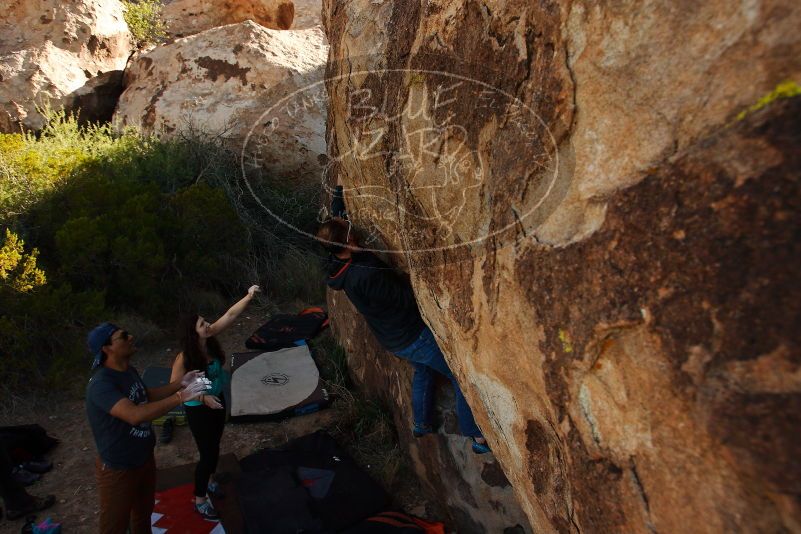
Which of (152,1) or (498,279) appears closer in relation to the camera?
(498,279)

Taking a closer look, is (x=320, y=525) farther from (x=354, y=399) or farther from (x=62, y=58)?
(x=62, y=58)

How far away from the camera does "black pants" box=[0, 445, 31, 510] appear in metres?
3.67

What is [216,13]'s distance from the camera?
437 inches

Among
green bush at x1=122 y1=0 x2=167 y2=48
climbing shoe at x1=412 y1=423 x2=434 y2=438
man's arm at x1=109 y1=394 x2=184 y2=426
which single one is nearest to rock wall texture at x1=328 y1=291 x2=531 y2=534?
climbing shoe at x1=412 y1=423 x2=434 y2=438

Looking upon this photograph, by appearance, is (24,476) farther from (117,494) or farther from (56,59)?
(56,59)

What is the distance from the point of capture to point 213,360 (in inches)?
134

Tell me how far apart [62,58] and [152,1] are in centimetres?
315

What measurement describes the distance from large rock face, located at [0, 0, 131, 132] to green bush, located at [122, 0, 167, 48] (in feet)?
2.26

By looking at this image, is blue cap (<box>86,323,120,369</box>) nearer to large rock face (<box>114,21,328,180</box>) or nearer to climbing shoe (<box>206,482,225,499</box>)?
climbing shoe (<box>206,482,225,499</box>)

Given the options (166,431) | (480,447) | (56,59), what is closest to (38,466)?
(166,431)

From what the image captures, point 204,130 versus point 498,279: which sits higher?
point 204,130

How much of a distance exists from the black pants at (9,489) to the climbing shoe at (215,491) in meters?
1.05

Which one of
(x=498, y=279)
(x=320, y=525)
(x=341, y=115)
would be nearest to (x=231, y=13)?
(x=341, y=115)

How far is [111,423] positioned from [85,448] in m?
2.02
